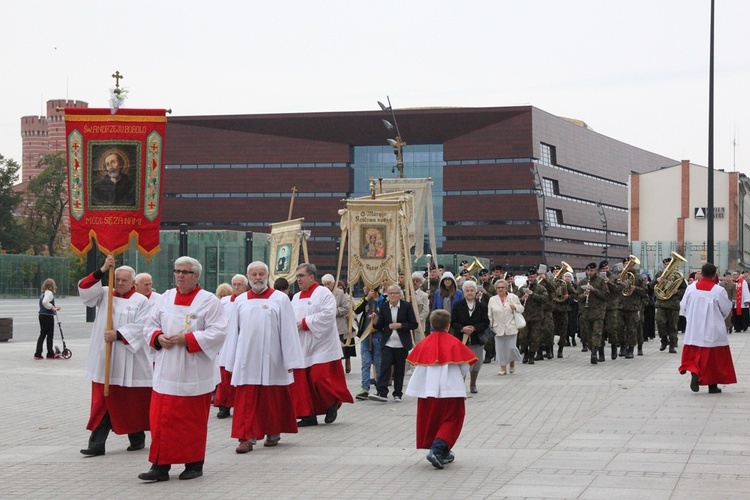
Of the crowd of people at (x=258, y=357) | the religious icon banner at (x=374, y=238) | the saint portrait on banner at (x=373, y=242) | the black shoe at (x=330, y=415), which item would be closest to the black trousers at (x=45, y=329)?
the religious icon banner at (x=374, y=238)

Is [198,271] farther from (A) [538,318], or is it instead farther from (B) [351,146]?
(B) [351,146]

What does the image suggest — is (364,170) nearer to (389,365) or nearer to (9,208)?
(9,208)

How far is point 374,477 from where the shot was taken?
916cm

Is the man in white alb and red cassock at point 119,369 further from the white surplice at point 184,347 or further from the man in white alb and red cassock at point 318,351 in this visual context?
the man in white alb and red cassock at point 318,351

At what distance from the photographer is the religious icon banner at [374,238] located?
18156 millimetres

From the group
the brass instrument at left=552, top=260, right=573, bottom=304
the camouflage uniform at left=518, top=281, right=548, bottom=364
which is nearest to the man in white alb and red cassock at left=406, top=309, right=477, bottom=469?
the camouflage uniform at left=518, top=281, right=548, bottom=364

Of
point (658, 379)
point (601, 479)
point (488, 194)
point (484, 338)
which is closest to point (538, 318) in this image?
point (658, 379)

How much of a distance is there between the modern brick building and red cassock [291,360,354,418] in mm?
80518

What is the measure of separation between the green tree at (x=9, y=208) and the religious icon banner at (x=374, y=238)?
7923 centimetres

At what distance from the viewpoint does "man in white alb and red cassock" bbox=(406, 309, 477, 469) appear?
9641mm

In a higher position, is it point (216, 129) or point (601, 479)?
point (216, 129)

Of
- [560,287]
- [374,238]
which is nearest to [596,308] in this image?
[560,287]

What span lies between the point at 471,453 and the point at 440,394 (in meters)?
1.00

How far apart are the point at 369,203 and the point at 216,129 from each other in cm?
8137
